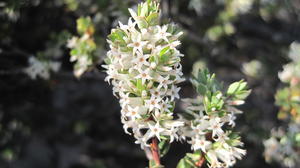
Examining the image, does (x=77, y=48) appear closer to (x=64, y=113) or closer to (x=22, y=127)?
(x=22, y=127)

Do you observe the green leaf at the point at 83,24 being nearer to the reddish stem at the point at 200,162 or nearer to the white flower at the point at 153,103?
the white flower at the point at 153,103

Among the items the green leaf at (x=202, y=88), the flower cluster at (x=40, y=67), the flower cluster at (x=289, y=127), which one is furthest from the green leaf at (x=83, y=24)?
the flower cluster at (x=289, y=127)

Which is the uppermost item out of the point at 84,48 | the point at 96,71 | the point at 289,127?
the point at 84,48

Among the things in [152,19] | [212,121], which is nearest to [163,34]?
[152,19]

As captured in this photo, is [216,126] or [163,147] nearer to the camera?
[216,126]

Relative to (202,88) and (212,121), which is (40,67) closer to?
(202,88)

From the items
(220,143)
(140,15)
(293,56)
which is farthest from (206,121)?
(293,56)
